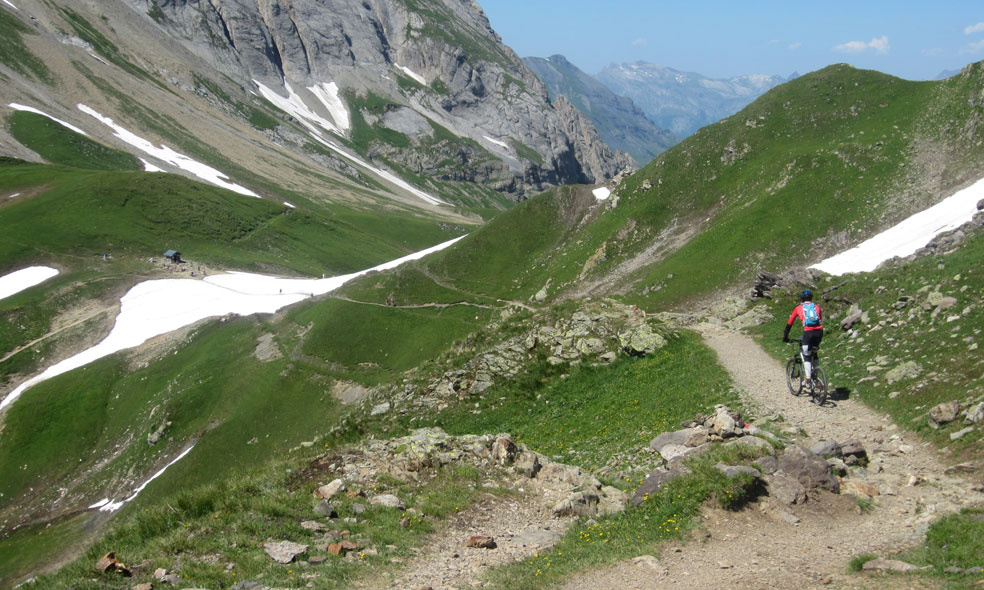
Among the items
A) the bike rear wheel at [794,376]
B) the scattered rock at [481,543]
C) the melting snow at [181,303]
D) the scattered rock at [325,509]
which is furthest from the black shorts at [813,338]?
the melting snow at [181,303]

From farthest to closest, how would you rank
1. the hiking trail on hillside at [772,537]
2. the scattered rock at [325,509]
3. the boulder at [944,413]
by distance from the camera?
1. the boulder at [944,413]
2. the scattered rock at [325,509]
3. the hiking trail on hillside at [772,537]

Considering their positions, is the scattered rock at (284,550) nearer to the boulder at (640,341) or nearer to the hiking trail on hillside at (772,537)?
the hiking trail on hillside at (772,537)

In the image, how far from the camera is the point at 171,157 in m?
150

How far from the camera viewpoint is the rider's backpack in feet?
58.1

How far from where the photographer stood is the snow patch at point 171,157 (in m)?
146

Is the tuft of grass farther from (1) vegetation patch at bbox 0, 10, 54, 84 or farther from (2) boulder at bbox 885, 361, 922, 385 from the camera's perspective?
(1) vegetation patch at bbox 0, 10, 54, 84

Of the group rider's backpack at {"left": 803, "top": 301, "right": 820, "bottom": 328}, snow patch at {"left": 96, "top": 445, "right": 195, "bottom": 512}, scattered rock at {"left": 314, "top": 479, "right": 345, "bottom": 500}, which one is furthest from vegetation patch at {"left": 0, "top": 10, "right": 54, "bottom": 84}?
rider's backpack at {"left": 803, "top": 301, "right": 820, "bottom": 328}

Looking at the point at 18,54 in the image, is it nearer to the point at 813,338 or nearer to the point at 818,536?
the point at 813,338

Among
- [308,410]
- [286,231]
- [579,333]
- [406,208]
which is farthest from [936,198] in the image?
[406,208]

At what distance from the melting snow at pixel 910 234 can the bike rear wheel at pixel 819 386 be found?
85.9 ft

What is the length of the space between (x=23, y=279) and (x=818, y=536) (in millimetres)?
95100

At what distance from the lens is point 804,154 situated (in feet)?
187

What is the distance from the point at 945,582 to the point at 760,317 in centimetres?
2378

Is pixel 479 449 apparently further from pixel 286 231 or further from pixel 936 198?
pixel 286 231
